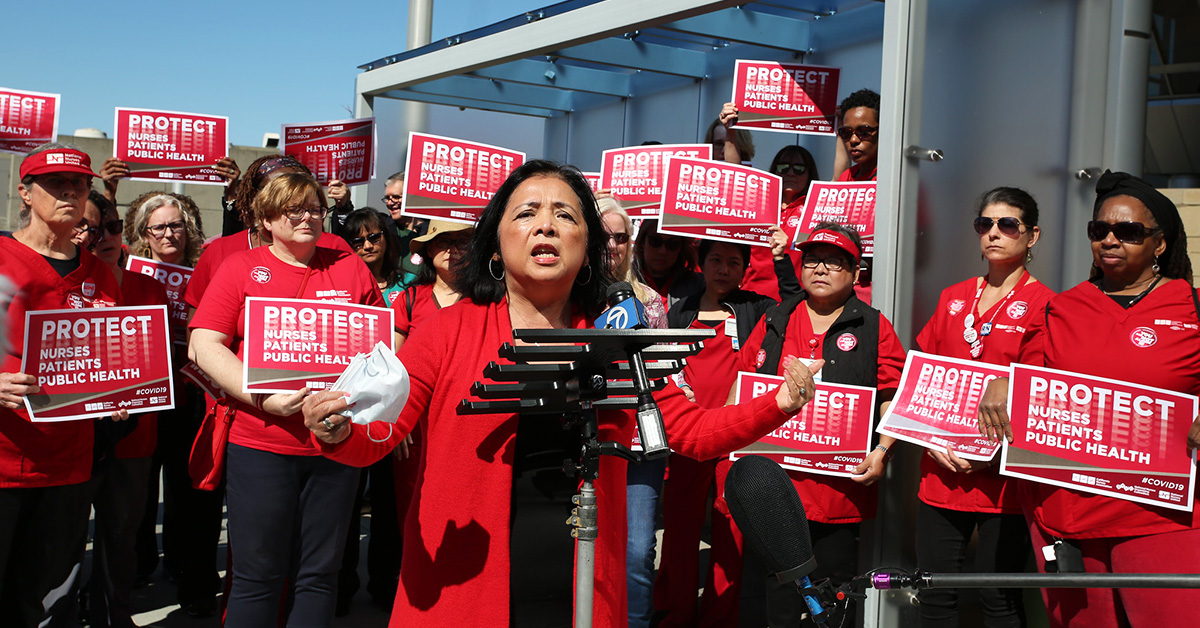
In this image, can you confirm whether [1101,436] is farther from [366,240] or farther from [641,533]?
[366,240]

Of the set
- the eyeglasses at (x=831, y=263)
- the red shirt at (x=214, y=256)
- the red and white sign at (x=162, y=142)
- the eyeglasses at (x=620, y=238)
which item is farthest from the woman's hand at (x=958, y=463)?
the red and white sign at (x=162, y=142)

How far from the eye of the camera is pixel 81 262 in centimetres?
468

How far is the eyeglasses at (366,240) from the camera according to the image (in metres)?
6.33

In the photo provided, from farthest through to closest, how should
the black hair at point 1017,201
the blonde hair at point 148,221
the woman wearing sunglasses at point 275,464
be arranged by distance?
the blonde hair at point 148,221 < the black hair at point 1017,201 < the woman wearing sunglasses at point 275,464

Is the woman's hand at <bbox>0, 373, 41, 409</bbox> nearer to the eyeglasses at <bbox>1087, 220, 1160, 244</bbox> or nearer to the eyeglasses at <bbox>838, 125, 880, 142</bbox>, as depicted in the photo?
the eyeglasses at <bbox>1087, 220, 1160, 244</bbox>

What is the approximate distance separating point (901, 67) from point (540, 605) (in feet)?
11.0

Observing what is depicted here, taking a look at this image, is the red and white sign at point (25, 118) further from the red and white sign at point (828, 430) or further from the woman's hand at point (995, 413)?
the woman's hand at point (995, 413)

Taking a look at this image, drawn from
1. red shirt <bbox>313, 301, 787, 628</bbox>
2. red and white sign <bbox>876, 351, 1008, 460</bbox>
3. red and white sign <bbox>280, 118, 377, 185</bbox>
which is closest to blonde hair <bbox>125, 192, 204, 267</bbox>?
red and white sign <bbox>280, 118, 377, 185</bbox>

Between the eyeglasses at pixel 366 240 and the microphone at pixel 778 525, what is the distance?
4.75 meters

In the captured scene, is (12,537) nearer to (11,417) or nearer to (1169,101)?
(11,417)

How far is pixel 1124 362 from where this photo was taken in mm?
3832

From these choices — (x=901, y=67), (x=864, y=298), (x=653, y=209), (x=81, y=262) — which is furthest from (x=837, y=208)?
(x=81, y=262)

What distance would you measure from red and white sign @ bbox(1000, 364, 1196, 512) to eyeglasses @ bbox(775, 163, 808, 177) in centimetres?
315

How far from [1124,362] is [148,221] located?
18.0ft
